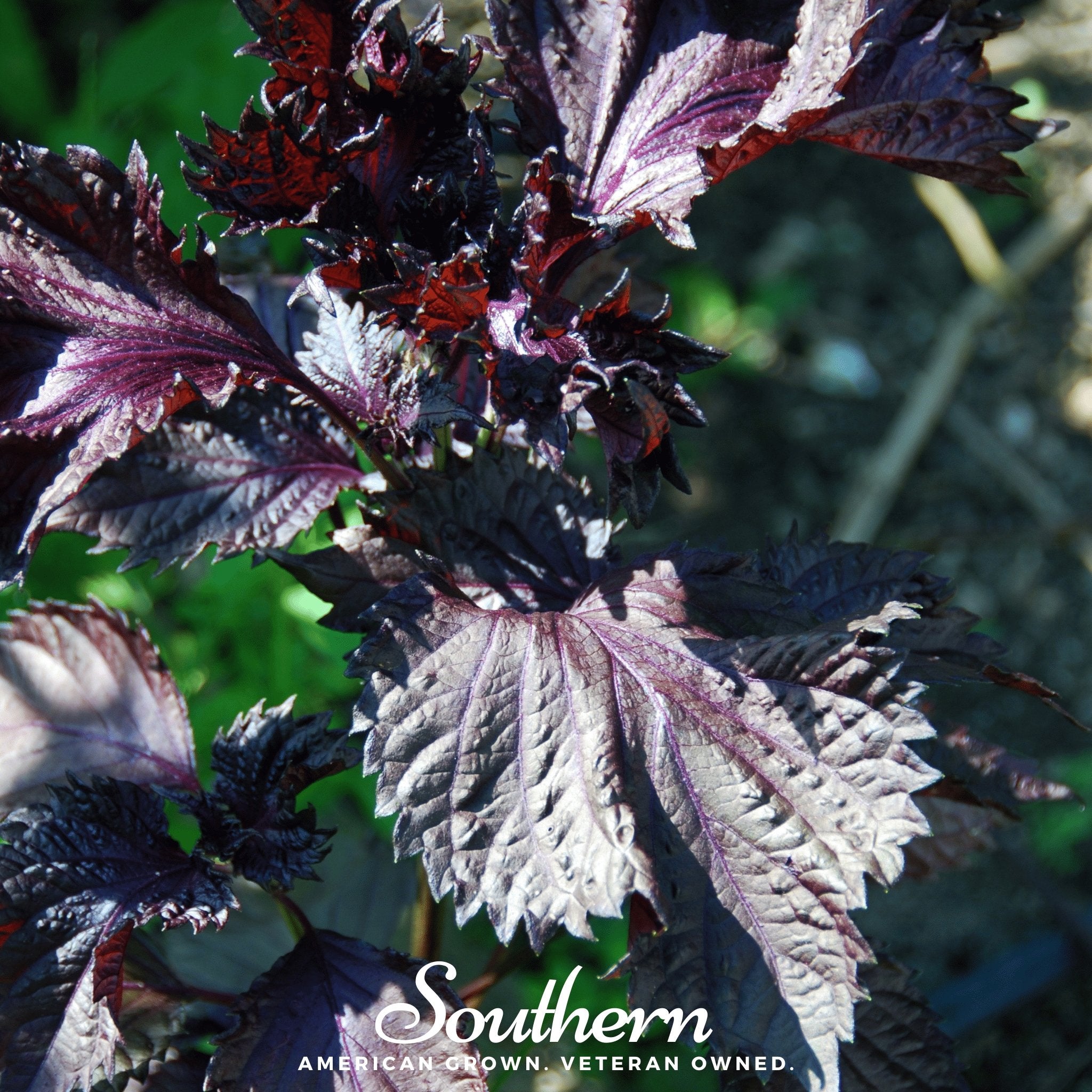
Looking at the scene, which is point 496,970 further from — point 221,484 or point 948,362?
point 948,362

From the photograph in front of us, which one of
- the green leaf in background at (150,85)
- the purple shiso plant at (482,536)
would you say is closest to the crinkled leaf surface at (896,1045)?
the purple shiso plant at (482,536)

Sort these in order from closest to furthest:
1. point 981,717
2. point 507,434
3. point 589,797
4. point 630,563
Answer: point 589,797, point 630,563, point 507,434, point 981,717

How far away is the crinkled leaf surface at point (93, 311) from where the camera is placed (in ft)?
2.30

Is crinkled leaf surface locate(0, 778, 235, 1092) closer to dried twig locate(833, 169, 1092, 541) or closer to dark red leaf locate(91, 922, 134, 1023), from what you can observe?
dark red leaf locate(91, 922, 134, 1023)

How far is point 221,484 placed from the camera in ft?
2.91

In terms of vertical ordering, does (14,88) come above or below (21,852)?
above

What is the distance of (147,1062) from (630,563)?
22.7 inches

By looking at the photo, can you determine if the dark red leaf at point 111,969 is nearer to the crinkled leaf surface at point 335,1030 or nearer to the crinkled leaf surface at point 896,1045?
the crinkled leaf surface at point 335,1030

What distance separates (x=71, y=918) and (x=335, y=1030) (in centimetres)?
22

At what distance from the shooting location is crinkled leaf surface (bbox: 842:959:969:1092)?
36.5 inches

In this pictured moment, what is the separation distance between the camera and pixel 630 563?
833 millimetres

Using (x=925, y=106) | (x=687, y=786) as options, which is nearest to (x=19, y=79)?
(x=925, y=106)

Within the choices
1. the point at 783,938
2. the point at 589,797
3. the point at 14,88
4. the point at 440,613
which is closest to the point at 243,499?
the point at 440,613

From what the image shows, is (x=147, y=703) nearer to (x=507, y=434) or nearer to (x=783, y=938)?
(x=507, y=434)
